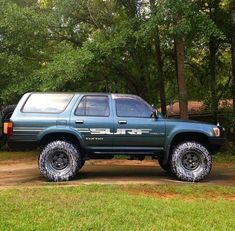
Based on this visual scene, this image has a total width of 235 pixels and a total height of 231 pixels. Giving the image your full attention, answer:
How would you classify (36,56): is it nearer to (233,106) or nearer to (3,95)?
(3,95)

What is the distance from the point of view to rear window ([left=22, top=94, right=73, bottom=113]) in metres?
10.8

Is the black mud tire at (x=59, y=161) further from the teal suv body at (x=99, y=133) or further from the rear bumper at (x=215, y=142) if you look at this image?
the rear bumper at (x=215, y=142)

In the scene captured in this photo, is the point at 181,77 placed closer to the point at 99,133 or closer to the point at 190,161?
the point at 190,161

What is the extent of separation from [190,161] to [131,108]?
5.75ft

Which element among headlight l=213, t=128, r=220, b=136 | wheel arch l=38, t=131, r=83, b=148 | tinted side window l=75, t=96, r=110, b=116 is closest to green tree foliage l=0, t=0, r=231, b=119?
tinted side window l=75, t=96, r=110, b=116

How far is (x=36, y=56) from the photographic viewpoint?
1875 cm

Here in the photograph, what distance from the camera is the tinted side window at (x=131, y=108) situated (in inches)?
431

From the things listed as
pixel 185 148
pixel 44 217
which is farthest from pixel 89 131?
pixel 44 217

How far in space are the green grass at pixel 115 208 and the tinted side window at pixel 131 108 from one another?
2.02 meters

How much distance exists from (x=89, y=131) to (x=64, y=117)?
0.62m

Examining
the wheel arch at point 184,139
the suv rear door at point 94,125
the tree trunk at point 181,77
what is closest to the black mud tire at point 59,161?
the suv rear door at point 94,125

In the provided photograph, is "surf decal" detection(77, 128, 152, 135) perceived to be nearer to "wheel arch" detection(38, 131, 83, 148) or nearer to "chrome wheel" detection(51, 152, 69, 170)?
"wheel arch" detection(38, 131, 83, 148)

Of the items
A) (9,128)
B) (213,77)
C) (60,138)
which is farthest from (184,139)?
(213,77)

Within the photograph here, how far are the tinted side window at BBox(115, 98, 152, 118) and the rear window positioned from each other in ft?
3.66
